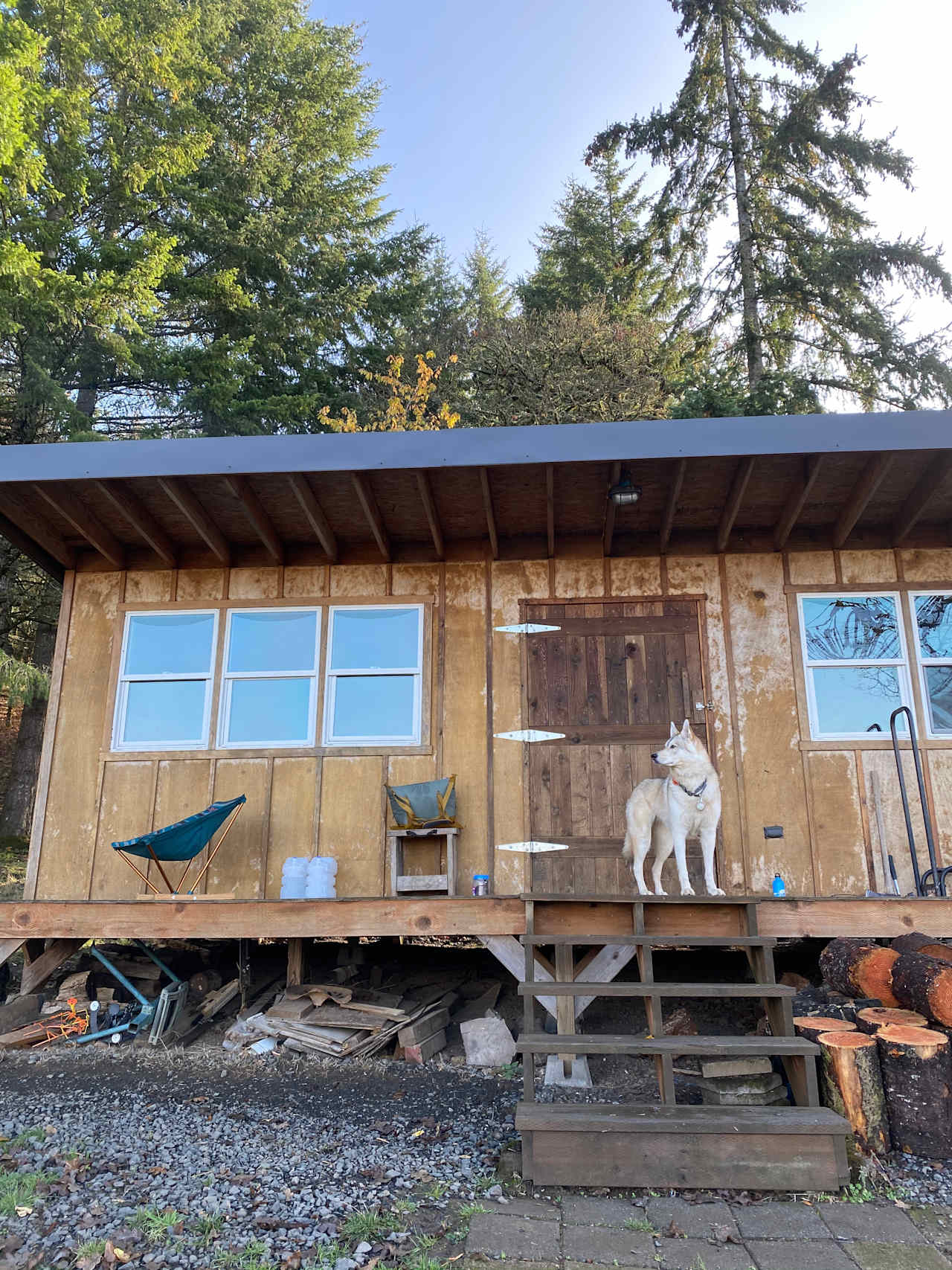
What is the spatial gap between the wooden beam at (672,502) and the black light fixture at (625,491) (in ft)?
0.78

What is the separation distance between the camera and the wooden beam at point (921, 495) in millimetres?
5199

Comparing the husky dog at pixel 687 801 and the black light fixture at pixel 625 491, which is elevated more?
the black light fixture at pixel 625 491

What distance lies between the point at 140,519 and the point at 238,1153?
3875 millimetres

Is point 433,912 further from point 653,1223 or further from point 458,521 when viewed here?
point 458,521

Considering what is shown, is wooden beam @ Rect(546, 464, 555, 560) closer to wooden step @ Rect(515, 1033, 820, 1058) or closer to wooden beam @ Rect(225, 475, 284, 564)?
wooden beam @ Rect(225, 475, 284, 564)

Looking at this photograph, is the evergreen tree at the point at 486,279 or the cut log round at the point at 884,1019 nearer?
the cut log round at the point at 884,1019

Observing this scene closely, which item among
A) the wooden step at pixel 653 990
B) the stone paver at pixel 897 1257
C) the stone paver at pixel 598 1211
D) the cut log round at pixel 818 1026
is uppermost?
the wooden step at pixel 653 990

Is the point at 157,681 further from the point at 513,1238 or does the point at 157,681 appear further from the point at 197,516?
the point at 513,1238

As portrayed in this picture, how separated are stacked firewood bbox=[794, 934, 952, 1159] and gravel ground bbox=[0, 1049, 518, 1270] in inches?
54.8

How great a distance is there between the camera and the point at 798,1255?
260 centimetres

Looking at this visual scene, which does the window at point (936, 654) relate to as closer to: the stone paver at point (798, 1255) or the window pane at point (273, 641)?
the stone paver at point (798, 1255)

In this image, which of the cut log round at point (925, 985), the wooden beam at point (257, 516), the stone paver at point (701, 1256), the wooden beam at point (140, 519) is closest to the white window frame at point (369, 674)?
the wooden beam at point (257, 516)

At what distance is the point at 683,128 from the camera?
1381cm

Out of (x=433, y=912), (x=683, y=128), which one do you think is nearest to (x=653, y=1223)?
(x=433, y=912)
